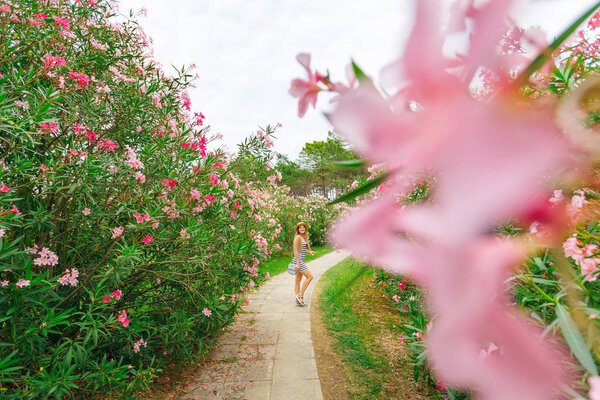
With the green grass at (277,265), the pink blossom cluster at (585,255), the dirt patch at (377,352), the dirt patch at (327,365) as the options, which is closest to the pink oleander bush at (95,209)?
the dirt patch at (327,365)

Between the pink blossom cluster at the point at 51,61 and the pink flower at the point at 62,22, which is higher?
the pink flower at the point at 62,22

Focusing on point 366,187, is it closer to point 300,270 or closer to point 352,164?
point 352,164

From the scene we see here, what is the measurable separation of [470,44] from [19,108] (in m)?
2.74

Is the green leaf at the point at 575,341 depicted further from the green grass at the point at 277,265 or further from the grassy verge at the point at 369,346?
the green grass at the point at 277,265

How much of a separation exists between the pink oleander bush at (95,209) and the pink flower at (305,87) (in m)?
1.95

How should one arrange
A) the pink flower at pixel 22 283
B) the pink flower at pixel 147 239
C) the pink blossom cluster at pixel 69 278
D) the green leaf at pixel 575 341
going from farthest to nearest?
1. the pink flower at pixel 147 239
2. the pink blossom cluster at pixel 69 278
3. the pink flower at pixel 22 283
4. the green leaf at pixel 575 341

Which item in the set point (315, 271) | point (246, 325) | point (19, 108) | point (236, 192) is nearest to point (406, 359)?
point (246, 325)

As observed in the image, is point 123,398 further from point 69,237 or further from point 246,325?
point 246,325

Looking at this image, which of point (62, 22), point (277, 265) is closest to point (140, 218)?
point (62, 22)

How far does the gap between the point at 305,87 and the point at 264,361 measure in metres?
4.16

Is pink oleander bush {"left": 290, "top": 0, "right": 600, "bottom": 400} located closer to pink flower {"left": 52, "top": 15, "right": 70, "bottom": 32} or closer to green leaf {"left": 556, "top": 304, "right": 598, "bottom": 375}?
green leaf {"left": 556, "top": 304, "right": 598, "bottom": 375}

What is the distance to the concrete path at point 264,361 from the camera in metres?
3.13

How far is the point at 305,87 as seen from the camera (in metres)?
0.29

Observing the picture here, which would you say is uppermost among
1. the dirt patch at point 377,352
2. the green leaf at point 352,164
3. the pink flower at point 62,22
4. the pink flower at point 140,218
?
the pink flower at point 62,22
